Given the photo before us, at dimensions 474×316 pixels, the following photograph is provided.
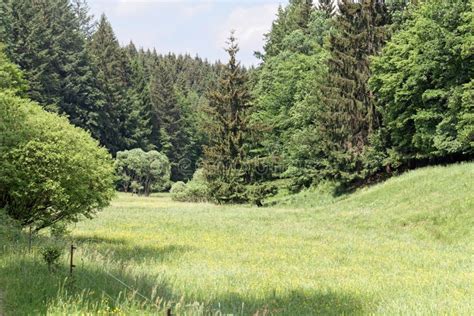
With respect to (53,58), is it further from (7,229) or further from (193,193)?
(7,229)

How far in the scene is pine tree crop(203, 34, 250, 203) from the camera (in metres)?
51.0

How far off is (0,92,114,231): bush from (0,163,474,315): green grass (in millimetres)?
2117

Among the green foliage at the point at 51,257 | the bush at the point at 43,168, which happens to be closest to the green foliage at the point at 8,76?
the bush at the point at 43,168

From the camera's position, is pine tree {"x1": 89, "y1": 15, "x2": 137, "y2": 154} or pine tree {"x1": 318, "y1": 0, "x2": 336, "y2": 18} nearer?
pine tree {"x1": 318, "y1": 0, "x2": 336, "y2": 18}

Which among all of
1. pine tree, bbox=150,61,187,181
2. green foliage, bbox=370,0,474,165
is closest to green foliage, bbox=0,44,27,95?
green foliage, bbox=370,0,474,165

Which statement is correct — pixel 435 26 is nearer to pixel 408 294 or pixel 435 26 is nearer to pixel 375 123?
pixel 375 123

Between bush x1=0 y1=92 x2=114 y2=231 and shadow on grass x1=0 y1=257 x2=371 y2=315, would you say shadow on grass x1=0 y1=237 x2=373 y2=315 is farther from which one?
bush x1=0 y1=92 x2=114 y2=231

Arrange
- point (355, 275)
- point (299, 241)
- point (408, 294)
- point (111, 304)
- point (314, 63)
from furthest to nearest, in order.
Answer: point (314, 63)
point (299, 241)
point (355, 275)
point (408, 294)
point (111, 304)

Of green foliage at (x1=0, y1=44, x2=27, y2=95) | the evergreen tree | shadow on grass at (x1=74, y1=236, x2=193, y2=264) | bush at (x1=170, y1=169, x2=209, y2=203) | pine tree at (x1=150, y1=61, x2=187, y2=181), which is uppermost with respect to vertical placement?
the evergreen tree

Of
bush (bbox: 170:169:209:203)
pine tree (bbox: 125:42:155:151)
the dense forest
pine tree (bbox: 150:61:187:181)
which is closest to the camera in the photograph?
the dense forest

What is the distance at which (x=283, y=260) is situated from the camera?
18828 millimetres

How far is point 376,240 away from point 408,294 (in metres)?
13.4

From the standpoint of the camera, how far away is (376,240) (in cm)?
2484

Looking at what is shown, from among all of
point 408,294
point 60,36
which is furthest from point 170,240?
point 60,36
